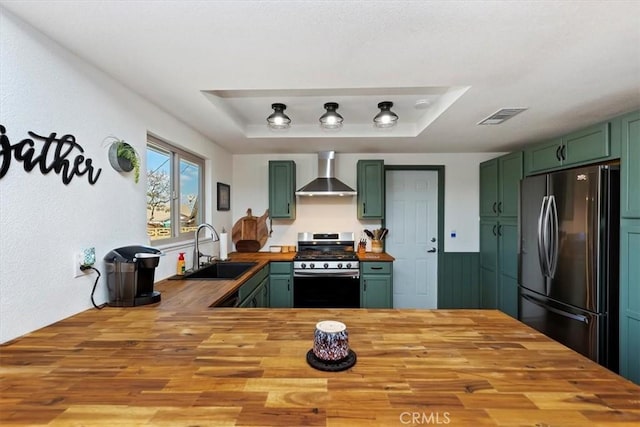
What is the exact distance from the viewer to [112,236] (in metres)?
1.70

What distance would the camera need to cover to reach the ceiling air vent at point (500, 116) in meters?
2.18

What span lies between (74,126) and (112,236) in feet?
2.06

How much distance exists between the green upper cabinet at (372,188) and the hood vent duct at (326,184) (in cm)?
20

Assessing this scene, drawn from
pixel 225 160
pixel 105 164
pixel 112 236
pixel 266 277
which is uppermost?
pixel 225 160

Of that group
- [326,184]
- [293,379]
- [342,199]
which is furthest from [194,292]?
[342,199]

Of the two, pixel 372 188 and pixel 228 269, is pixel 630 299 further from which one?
pixel 228 269

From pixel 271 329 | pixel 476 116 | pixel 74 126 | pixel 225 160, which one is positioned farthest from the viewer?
pixel 225 160

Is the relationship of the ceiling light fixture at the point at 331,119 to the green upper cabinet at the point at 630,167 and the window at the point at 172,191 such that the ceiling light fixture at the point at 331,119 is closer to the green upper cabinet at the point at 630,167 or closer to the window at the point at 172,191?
the window at the point at 172,191

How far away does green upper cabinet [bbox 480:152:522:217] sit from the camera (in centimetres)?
310

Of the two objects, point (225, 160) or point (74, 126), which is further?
point (225, 160)

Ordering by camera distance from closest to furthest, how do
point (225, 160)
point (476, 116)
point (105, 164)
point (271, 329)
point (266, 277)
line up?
point (271, 329)
point (105, 164)
point (476, 116)
point (266, 277)
point (225, 160)

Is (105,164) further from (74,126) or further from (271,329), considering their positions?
(271,329)

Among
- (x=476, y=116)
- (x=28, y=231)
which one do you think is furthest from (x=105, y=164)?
(x=476, y=116)

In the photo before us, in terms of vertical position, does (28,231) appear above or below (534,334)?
above
